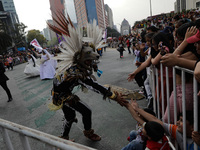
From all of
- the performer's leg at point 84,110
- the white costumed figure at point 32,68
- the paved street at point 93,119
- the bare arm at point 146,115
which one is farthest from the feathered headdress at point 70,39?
the white costumed figure at point 32,68

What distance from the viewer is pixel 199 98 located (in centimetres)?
149

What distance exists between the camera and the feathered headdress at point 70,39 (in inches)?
83.2

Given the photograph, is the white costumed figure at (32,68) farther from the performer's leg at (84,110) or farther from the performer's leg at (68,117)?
the performer's leg at (84,110)

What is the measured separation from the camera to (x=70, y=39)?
2.11 metres

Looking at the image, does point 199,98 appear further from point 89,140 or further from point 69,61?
point 89,140

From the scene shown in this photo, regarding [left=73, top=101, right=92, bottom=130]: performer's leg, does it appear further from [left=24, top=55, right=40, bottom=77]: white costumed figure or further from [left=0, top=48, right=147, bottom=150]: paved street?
[left=24, top=55, right=40, bottom=77]: white costumed figure

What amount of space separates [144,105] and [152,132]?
92.5 inches

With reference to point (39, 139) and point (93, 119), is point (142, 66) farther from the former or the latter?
point (39, 139)

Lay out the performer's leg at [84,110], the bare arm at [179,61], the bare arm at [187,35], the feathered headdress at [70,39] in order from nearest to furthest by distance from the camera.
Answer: the bare arm at [179,61] → the bare arm at [187,35] → the feathered headdress at [70,39] → the performer's leg at [84,110]

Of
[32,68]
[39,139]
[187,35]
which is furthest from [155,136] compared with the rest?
[32,68]

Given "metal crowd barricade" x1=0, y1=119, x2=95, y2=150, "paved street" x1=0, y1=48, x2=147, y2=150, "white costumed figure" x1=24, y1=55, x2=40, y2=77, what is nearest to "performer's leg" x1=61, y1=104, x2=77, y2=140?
"paved street" x1=0, y1=48, x2=147, y2=150

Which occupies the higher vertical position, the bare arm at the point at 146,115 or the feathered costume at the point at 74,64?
the feathered costume at the point at 74,64

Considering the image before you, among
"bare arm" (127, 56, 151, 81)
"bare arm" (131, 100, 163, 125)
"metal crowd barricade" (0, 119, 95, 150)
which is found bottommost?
"bare arm" (131, 100, 163, 125)

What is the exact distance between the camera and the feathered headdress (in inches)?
83.2
